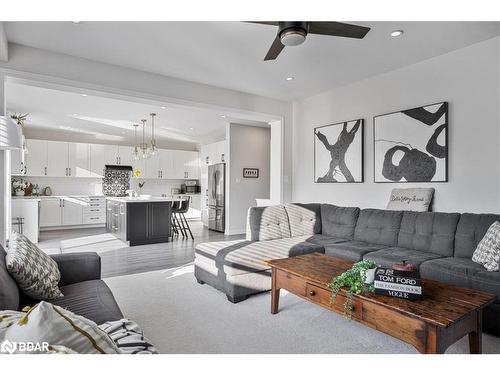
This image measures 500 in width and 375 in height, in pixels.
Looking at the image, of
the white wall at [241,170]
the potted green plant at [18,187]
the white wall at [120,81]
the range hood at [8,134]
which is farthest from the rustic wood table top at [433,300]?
the potted green plant at [18,187]

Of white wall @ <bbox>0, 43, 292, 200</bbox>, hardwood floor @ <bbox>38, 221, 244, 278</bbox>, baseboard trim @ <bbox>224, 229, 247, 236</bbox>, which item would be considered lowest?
hardwood floor @ <bbox>38, 221, 244, 278</bbox>

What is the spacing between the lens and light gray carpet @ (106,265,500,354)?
213 centimetres

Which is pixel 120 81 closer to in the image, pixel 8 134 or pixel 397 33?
pixel 8 134

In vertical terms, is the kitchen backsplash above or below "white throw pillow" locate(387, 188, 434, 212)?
above

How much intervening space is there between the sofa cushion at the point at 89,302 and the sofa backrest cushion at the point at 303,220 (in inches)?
102

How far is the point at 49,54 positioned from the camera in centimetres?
356

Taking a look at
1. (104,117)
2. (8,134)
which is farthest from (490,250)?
(104,117)

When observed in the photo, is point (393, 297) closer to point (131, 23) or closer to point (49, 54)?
point (131, 23)

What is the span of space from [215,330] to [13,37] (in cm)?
356

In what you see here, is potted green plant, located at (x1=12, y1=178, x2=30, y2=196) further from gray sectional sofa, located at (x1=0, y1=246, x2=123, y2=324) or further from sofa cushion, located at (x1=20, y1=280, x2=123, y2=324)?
sofa cushion, located at (x1=20, y1=280, x2=123, y2=324)

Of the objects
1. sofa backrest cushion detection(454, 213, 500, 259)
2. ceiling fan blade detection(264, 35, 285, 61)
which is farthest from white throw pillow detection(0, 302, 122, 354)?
sofa backrest cushion detection(454, 213, 500, 259)

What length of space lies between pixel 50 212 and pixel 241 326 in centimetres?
725

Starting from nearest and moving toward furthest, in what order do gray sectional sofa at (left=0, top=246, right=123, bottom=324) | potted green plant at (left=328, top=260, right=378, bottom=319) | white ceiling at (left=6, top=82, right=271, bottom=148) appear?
gray sectional sofa at (left=0, top=246, right=123, bottom=324) < potted green plant at (left=328, top=260, right=378, bottom=319) < white ceiling at (left=6, top=82, right=271, bottom=148)

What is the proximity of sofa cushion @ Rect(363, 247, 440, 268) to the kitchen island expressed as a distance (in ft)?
13.4
